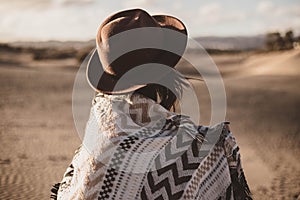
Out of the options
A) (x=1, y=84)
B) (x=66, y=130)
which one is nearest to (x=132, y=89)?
(x=66, y=130)

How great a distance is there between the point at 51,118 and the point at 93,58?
33.8ft

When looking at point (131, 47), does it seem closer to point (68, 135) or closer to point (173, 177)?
point (173, 177)

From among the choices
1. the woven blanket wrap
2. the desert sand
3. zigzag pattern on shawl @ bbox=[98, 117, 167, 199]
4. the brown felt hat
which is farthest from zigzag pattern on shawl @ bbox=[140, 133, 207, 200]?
the desert sand

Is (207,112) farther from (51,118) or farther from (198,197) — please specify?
(198,197)

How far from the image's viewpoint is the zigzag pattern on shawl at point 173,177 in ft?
8.81

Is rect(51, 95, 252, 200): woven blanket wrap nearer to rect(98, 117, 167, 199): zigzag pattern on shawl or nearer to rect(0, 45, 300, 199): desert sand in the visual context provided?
rect(98, 117, 167, 199): zigzag pattern on shawl

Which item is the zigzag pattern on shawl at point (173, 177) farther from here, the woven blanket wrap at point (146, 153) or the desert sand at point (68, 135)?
the desert sand at point (68, 135)

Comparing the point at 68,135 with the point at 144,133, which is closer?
the point at 144,133

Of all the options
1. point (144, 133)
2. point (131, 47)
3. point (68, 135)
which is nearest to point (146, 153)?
point (144, 133)

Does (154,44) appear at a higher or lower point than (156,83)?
higher

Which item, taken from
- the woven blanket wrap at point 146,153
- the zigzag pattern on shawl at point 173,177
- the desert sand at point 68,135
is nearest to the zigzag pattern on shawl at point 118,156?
the woven blanket wrap at point 146,153

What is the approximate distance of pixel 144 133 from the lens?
2.69m

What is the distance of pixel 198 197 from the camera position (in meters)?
2.82

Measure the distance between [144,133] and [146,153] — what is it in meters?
0.10
